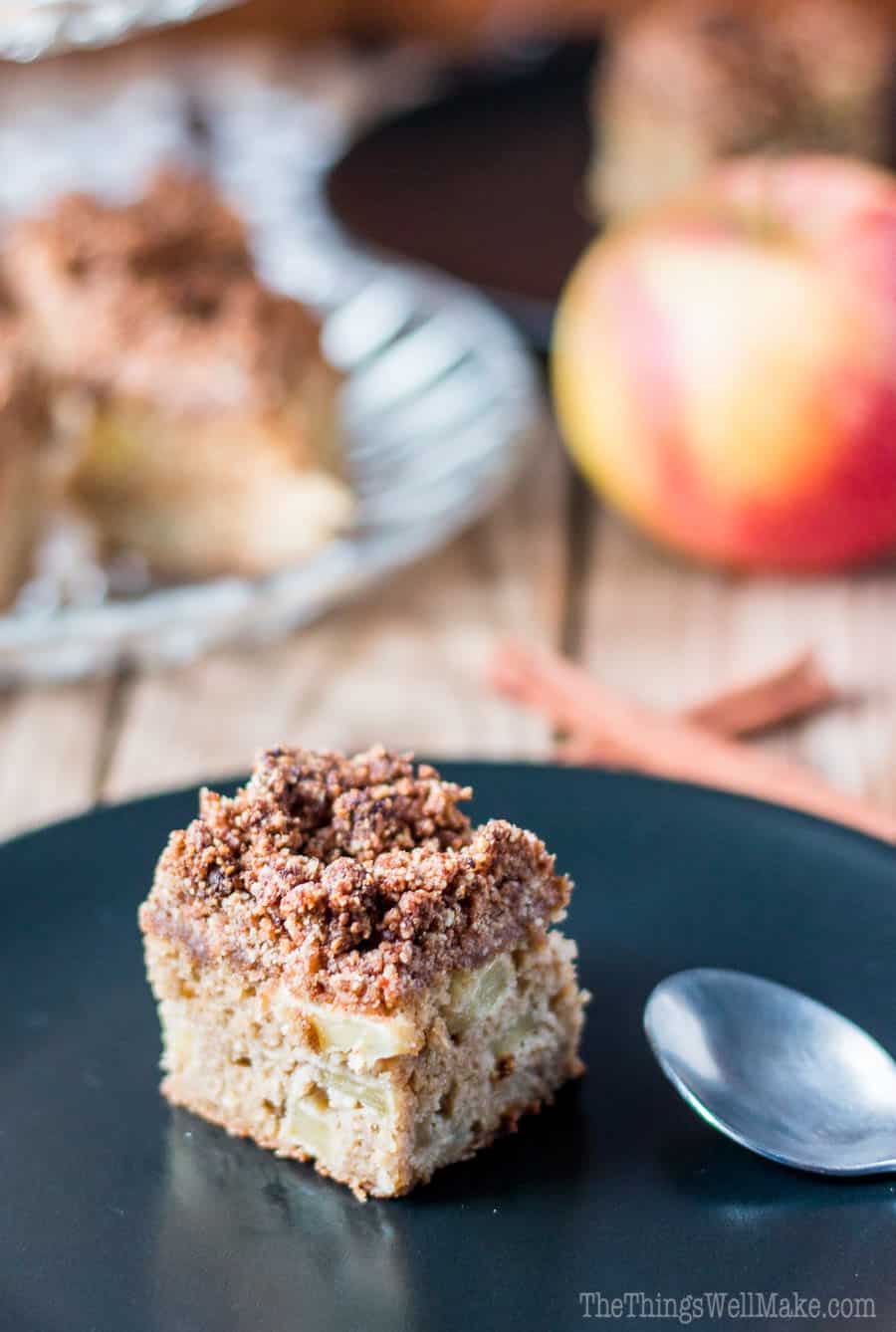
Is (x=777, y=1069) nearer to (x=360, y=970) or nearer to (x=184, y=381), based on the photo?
(x=360, y=970)

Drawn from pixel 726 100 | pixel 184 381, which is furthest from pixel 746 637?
pixel 726 100

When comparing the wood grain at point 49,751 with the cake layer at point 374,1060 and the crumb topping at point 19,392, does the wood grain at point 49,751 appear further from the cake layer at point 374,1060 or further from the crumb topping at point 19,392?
the cake layer at point 374,1060

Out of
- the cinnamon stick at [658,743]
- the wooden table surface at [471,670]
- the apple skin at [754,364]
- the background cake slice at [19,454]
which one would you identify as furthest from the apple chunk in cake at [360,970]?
the background cake slice at [19,454]

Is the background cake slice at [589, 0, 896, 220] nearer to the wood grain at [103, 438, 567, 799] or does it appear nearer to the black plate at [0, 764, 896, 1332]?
the wood grain at [103, 438, 567, 799]

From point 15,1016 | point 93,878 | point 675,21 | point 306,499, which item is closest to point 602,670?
point 306,499

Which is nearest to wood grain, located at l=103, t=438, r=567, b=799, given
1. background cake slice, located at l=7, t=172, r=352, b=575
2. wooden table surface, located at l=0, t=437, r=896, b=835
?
wooden table surface, located at l=0, t=437, r=896, b=835

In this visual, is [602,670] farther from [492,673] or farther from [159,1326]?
[159,1326]

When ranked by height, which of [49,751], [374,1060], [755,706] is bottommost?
[49,751]
